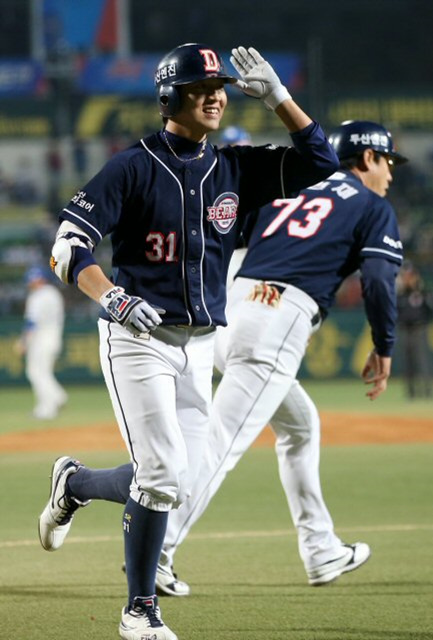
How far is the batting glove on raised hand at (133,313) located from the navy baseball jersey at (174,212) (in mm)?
309

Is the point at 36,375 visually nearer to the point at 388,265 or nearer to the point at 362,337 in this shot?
the point at 362,337

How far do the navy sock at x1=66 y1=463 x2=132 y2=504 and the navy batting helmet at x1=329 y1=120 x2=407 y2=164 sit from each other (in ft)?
7.27

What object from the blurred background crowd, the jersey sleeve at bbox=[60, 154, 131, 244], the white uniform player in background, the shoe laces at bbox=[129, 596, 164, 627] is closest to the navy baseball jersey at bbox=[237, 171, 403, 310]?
the jersey sleeve at bbox=[60, 154, 131, 244]

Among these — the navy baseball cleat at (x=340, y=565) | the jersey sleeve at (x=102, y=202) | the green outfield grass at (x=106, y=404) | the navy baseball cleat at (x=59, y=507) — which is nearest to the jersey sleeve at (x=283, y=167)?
the jersey sleeve at (x=102, y=202)

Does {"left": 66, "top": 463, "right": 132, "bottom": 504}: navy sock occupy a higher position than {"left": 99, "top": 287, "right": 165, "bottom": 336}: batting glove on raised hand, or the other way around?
{"left": 99, "top": 287, "right": 165, "bottom": 336}: batting glove on raised hand

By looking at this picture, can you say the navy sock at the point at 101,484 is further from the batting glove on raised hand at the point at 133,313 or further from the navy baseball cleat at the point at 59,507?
the batting glove on raised hand at the point at 133,313

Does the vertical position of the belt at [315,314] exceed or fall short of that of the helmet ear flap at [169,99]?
it falls short

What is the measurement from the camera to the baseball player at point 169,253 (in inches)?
174

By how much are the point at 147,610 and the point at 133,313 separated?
108 cm

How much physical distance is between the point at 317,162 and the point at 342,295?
752 inches

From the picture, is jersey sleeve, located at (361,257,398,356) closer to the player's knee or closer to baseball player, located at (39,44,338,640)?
baseball player, located at (39,44,338,640)

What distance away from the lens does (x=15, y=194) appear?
27688mm

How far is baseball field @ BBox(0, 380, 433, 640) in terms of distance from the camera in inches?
189

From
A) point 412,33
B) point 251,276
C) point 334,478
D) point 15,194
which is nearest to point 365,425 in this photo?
point 334,478
